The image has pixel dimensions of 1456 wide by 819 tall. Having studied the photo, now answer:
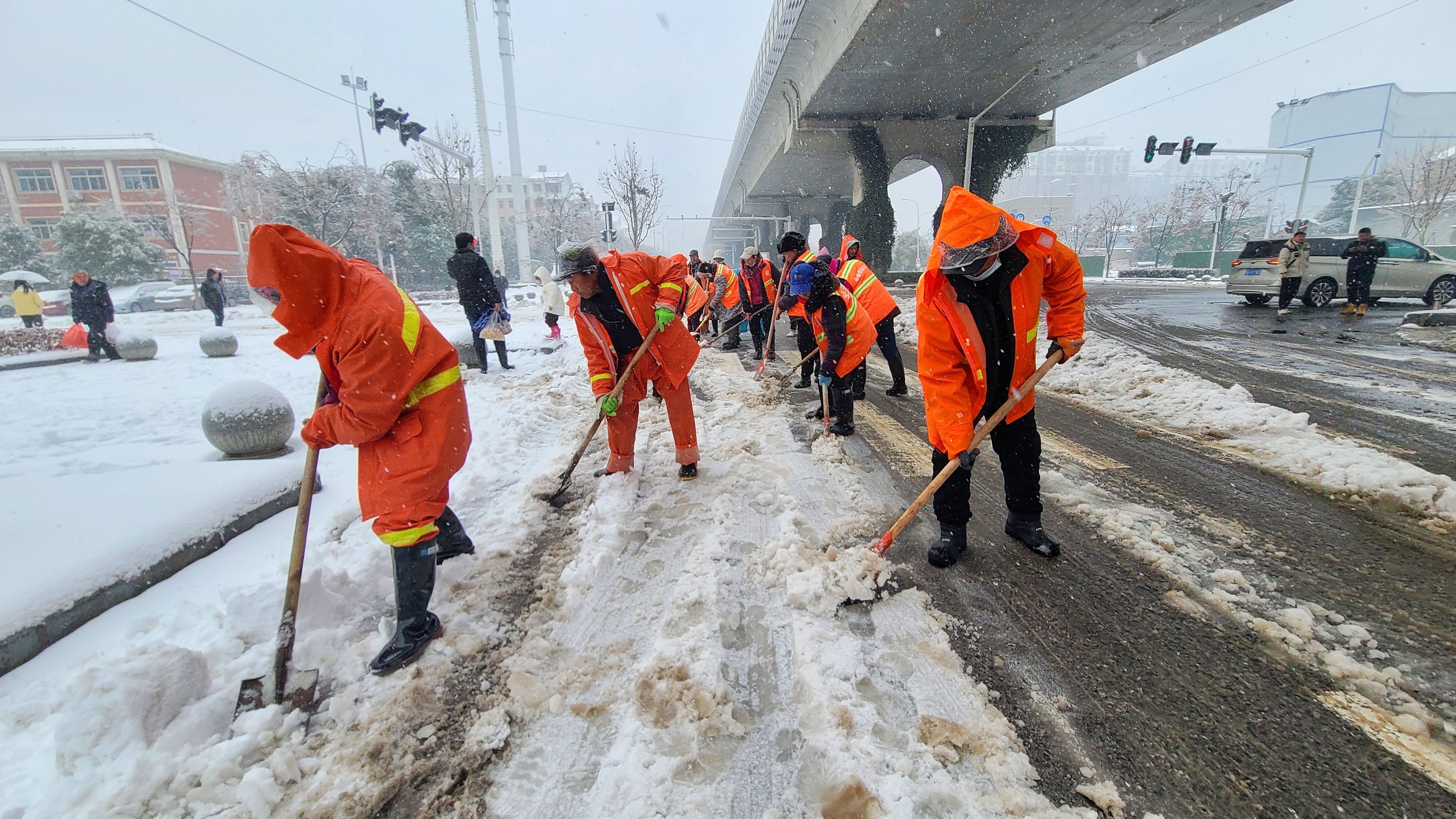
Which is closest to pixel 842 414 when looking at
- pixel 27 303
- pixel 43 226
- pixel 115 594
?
pixel 115 594

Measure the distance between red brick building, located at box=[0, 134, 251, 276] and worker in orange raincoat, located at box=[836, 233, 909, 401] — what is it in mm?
38342

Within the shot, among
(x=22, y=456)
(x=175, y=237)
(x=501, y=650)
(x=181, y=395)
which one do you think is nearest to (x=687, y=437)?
(x=501, y=650)

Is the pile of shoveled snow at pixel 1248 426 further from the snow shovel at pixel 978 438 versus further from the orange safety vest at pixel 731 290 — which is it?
the orange safety vest at pixel 731 290

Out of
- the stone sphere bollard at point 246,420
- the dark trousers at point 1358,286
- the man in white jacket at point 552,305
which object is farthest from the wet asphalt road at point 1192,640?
the dark trousers at point 1358,286

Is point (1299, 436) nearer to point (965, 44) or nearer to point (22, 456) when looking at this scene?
point (22, 456)

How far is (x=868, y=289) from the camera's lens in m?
5.62

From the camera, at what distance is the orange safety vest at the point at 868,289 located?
5270 millimetres

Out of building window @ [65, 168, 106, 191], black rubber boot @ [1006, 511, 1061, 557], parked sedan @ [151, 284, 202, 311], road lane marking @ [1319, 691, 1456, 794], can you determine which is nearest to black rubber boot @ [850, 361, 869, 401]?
black rubber boot @ [1006, 511, 1061, 557]

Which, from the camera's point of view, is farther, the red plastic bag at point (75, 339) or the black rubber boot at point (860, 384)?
the red plastic bag at point (75, 339)

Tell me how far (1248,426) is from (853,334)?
3154 millimetres

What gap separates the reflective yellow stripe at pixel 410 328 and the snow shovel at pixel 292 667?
43 cm

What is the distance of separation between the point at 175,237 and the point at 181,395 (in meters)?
36.2

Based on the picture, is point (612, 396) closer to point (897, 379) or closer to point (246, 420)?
point (246, 420)

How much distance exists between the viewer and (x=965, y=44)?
13.5 meters
